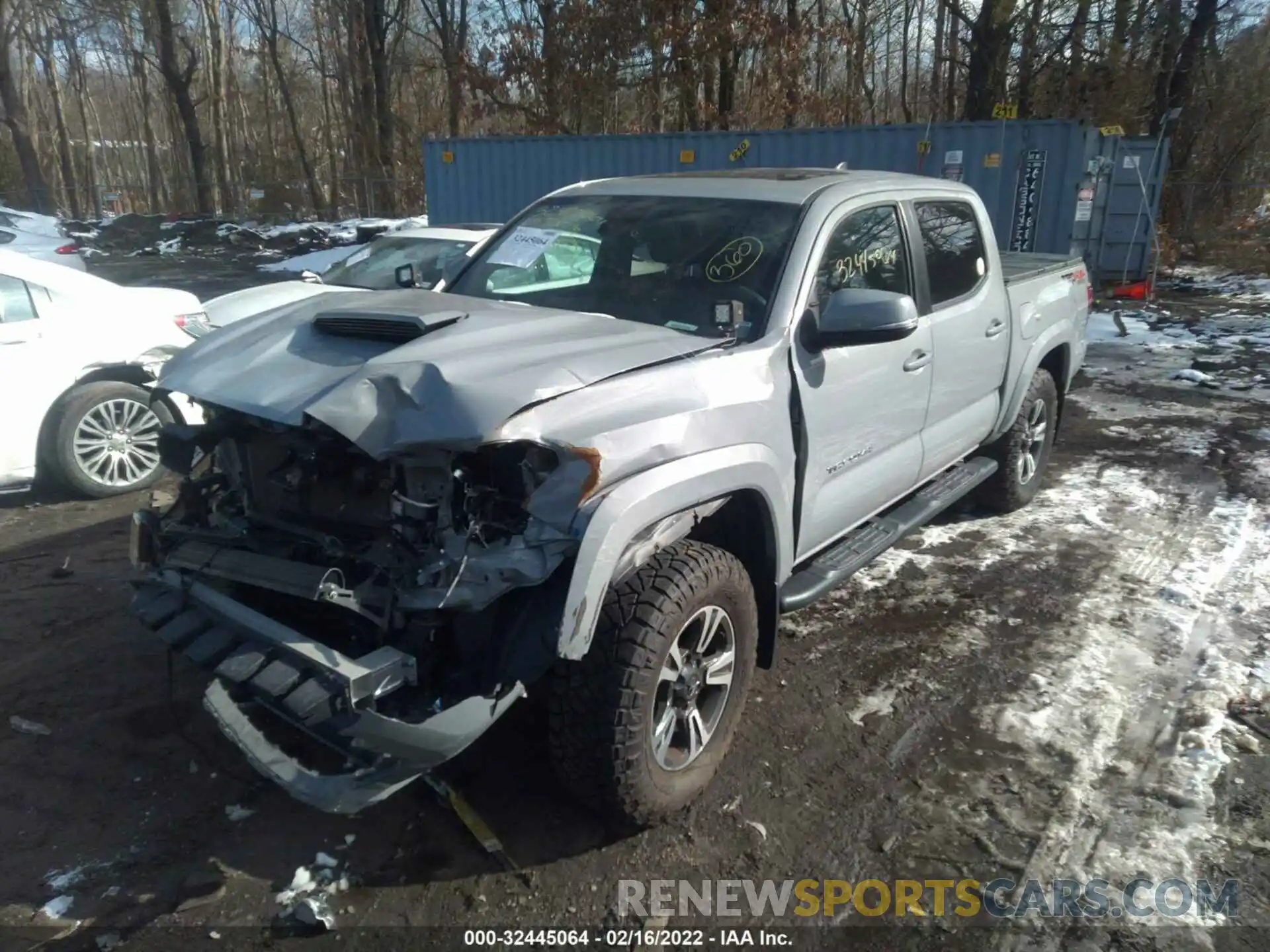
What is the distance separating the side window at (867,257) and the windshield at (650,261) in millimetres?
228

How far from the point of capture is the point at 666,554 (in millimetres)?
3023

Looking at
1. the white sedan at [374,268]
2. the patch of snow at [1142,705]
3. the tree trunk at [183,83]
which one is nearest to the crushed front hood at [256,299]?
the white sedan at [374,268]

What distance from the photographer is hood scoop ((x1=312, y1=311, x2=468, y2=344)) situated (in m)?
3.21

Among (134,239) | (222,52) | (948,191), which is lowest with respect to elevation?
(134,239)

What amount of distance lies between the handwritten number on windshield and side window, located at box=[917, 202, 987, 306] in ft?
3.68

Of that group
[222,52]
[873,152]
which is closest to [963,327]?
[873,152]

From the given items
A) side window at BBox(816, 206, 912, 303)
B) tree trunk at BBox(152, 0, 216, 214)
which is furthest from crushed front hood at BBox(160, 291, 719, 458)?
tree trunk at BBox(152, 0, 216, 214)

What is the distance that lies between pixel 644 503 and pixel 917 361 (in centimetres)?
197

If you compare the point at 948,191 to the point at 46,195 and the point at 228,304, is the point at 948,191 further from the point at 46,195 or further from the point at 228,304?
the point at 46,195

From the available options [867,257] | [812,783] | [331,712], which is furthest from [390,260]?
[331,712]

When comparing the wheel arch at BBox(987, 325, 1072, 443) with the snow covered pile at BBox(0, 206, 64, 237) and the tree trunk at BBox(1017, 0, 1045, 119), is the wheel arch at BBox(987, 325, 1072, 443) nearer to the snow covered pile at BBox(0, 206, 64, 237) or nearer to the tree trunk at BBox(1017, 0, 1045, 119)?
the tree trunk at BBox(1017, 0, 1045, 119)

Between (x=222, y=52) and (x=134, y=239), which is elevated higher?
(x=222, y=52)

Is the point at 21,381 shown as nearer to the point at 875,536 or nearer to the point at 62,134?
the point at 875,536

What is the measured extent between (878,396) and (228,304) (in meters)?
6.16
